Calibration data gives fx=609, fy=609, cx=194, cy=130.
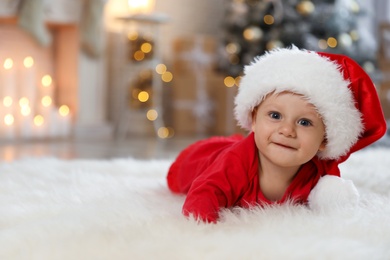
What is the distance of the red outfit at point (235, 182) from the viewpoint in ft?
3.90

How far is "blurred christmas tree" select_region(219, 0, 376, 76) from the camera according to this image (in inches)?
159

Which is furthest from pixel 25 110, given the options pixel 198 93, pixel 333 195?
pixel 333 195

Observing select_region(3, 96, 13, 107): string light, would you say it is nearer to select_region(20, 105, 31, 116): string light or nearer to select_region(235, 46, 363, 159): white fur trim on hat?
select_region(20, 105, 31, 116): string light

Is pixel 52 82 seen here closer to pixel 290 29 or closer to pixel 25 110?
pixel 25 110

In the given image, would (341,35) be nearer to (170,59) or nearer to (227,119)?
(227,119)

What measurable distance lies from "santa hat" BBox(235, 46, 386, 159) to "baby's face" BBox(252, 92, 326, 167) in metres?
0.02

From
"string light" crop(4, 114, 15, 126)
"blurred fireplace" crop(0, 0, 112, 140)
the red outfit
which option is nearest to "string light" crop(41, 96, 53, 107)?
"blurred fireplace" crop(0, 0, 112, 140)

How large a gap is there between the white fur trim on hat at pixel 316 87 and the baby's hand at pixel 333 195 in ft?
0.20

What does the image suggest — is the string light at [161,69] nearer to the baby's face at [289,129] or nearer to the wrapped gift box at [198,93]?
the wrapped gift box at [198,93]

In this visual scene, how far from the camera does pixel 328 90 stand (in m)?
1.24

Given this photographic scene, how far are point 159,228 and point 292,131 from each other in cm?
35

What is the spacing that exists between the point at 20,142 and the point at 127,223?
2775 millimetres

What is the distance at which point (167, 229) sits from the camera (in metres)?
1.06

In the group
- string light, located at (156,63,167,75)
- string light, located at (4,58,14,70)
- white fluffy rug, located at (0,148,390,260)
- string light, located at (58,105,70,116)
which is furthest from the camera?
string light, located at (156,63,167,75)
